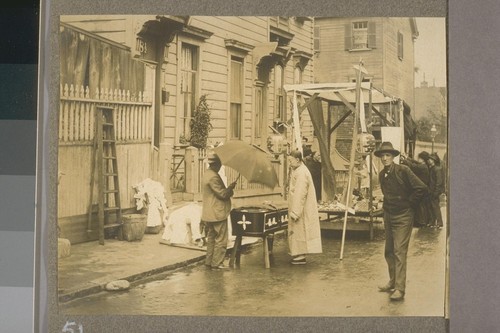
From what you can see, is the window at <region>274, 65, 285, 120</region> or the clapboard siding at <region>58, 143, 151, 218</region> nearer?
the clapboard siding at <region>58, 143, 151, 218</region>

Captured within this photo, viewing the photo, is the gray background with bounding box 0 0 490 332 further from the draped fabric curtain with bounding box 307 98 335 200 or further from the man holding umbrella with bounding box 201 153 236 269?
the draped fabric curtain with bounding box 307 98 335 200

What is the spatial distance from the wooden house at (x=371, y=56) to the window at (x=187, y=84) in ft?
2.42

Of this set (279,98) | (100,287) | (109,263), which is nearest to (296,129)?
(279,98)

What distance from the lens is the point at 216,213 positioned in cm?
305

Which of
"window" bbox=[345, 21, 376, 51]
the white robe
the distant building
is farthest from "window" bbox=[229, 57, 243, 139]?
the distant building

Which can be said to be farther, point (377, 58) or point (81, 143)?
point (377, 58)

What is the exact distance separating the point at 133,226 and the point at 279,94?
1.17m

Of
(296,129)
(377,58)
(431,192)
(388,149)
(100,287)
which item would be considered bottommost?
(100,287)

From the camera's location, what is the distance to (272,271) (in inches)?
119

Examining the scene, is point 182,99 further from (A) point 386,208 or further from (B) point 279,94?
(A) point 386,208

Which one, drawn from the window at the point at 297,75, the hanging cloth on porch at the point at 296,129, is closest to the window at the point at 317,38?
the window at the point at 297,75

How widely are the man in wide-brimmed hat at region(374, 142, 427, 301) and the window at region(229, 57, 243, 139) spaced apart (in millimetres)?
859

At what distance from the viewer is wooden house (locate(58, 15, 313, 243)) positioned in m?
3.00

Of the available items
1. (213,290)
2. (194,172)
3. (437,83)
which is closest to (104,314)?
(213,290)
